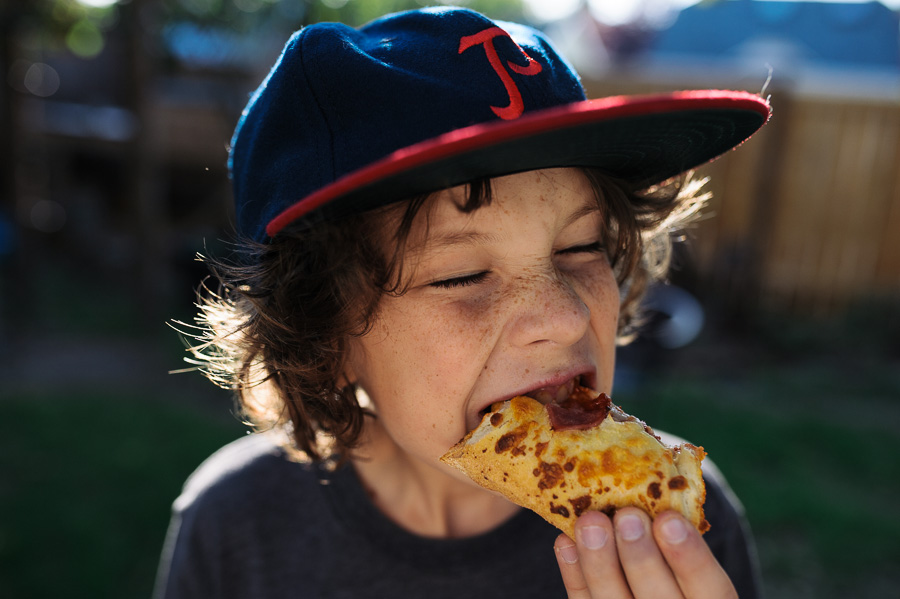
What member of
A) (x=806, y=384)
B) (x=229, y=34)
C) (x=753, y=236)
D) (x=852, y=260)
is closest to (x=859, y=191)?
(x=852, y=260)

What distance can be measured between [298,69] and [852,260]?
30.3 feet

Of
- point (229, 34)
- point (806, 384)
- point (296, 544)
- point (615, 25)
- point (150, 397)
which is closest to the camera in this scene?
point (296, 544)

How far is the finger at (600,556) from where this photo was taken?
130 cm

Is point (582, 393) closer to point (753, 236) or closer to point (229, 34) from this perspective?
point (753, 236)

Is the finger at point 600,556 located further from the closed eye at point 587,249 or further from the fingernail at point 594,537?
the closed eye at point 587,249

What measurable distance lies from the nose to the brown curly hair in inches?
8.1

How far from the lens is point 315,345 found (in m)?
1.74

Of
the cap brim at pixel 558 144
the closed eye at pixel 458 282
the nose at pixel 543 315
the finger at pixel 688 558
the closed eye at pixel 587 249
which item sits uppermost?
the cap brim at pixel 558 144

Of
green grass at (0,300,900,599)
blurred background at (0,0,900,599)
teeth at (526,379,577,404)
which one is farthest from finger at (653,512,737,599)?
green grass at (0,300,900,599)

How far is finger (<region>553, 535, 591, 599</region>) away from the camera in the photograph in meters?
1.39

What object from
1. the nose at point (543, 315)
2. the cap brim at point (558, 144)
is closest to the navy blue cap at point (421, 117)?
the cap brim at point (558, 144)

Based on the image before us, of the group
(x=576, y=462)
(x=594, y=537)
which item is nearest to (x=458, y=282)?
(x=576, y=462)

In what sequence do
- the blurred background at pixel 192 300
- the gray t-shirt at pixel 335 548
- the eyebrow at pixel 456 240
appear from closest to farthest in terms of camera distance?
1. the eyebrow at pixel 456 240
2. the gray t-shirt at pixel 335 548
3. the blurred background at pixel 192 300

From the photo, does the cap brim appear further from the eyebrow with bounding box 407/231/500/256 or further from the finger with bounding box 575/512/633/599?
the finger with bounding box 575/512/633/599
